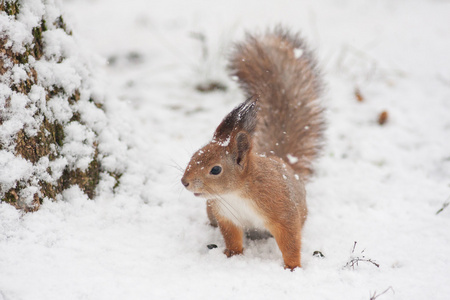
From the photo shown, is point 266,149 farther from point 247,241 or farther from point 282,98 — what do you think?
point 247,241

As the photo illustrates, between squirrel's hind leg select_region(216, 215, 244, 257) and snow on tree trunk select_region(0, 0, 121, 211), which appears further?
squirrel's hind leg select_region(216, 215, 244, 257)

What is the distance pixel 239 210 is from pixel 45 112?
1.20m

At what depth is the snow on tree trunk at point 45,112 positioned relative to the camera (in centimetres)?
181

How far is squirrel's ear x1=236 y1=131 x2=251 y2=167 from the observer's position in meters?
1.96

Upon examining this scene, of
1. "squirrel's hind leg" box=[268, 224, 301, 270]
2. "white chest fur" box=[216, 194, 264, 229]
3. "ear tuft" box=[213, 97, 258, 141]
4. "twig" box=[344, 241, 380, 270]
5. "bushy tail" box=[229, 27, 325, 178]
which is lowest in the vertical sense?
"twig" box=[344, 241, 380, 270]

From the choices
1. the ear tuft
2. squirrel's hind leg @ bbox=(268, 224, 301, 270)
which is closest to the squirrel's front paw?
squirrel's hind leg @ bbox=(268, 224, 301, 270)

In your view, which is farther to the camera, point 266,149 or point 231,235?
point 266,149

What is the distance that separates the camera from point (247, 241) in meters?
2.37

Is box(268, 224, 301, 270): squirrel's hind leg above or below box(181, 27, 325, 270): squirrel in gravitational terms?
below

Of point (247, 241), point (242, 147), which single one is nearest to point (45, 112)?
point (242, 147)

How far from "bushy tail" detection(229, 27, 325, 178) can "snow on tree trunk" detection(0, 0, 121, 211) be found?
3.44 feet

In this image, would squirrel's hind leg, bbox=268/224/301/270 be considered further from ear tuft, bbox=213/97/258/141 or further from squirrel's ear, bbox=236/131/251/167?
ear tuft, bbox=213/97/258/141

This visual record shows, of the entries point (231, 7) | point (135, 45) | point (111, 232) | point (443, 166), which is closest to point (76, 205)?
point (111, 232)

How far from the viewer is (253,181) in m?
2.03
